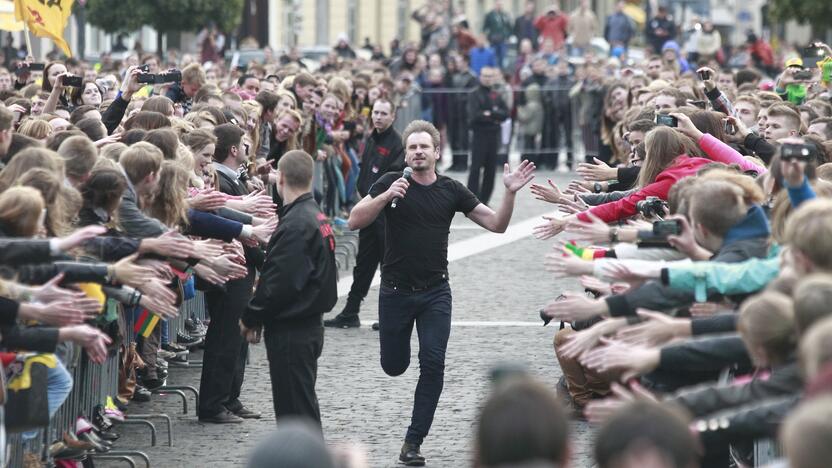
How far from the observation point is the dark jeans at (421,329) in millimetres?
10055

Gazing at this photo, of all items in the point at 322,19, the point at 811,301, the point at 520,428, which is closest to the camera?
the point at 520,428

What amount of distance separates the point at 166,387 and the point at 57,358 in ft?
11.6

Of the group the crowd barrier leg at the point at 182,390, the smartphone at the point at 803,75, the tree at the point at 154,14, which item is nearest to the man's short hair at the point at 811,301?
the crowd barrier leg at the point at 182,390

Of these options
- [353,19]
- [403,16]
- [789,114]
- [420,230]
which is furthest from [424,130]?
[403,16]

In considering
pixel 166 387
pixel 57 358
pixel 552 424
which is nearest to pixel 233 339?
pixel 166 387

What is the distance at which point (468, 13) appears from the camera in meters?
66.8

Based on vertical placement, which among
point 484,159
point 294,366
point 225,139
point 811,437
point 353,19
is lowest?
point 353,19

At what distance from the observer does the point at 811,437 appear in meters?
4.50

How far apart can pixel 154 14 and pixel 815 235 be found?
37164 mm

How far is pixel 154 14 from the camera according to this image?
42.4 m

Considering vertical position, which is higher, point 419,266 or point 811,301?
point 811,301

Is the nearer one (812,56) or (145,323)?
(145,323)

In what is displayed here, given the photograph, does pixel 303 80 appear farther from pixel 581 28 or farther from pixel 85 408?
pixel 581 28

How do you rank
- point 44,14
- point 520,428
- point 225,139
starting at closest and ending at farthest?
point 520,428
point 225,139
point 44,14
